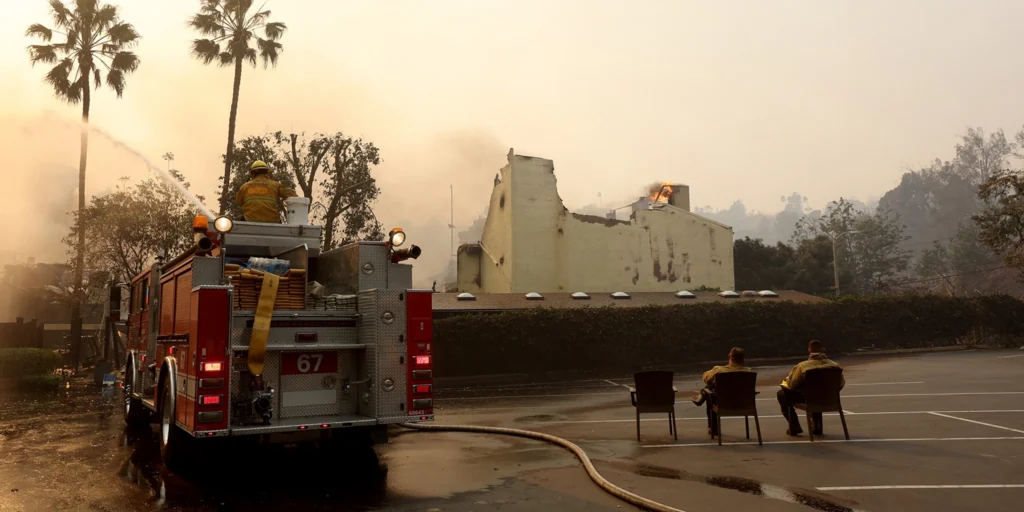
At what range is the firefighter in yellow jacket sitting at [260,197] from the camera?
33.0 ft

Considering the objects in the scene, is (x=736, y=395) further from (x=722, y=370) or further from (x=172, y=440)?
(x=172, y=440)

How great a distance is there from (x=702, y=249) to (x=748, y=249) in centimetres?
2261

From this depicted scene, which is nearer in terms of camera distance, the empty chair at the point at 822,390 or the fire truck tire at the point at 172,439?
the fire truck tire at the point at 172,439

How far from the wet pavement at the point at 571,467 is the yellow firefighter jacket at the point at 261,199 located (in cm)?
337

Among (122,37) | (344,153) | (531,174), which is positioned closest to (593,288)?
(531,174)

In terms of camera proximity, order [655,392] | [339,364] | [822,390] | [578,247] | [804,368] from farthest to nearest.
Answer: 1. [578,247]
2. [655,392]
3. [804,368]
4. [822,390]
5. [339,364]

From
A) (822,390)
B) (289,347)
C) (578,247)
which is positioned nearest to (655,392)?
(822,390)

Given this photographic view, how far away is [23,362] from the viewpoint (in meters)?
25.1

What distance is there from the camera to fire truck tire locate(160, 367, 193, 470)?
8.37 m

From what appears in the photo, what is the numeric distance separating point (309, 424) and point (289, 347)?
3.03 feet

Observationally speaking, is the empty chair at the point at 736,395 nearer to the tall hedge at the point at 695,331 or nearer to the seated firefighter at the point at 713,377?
the seated firefighter at the point at 713,377

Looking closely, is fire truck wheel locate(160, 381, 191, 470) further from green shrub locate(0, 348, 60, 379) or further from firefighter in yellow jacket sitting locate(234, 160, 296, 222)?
green shrub locate(0, 348, 60, 379)

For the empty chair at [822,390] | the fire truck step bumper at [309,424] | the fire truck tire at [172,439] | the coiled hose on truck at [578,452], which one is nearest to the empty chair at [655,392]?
the coiled hose on truck at [578,452]

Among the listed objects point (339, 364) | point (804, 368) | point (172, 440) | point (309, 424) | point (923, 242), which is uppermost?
point (923, 242)
